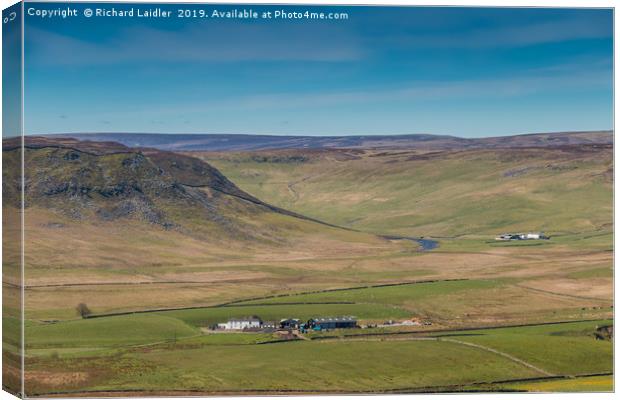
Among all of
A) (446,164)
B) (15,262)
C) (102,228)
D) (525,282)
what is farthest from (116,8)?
(446,164)

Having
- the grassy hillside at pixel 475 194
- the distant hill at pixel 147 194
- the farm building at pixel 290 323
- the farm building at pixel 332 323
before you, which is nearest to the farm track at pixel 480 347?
the farm building at pixel 332 323

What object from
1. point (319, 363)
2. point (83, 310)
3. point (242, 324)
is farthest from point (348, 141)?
point (319, 363)

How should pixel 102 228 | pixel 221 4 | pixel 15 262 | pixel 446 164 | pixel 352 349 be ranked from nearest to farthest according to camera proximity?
pixel 15 262, pixel 221 4, pixel 352 349, pixel 102 228, pixel 446 164

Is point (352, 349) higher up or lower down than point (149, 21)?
lower down

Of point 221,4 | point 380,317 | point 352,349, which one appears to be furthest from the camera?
point 380,317

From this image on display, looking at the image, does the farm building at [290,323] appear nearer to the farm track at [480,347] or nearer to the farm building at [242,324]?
the farm building at [242,324]

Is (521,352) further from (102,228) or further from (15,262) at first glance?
(102,228)

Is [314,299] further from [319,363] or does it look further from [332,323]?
[319,363]

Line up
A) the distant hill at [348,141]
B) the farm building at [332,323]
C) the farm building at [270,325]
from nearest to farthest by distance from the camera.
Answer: the farm building at [332,323] < the farm building at [270,325] < the distant hill at [348,141]
